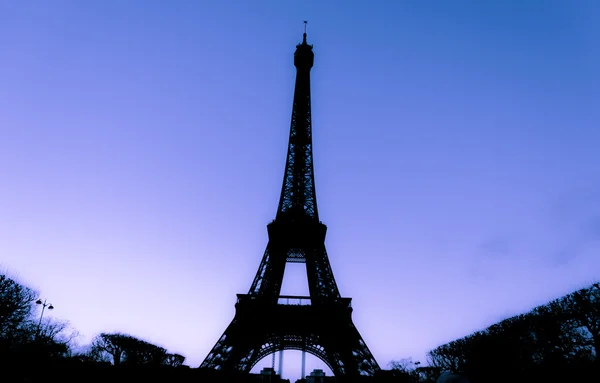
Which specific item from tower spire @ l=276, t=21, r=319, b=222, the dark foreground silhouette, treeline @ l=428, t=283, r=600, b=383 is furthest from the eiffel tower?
treeline @ l=428, t=283, r=600, b=383

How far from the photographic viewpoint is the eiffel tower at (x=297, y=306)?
1465 inches

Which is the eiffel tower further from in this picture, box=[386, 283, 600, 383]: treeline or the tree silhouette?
the tree silhouette

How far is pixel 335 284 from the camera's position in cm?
4184

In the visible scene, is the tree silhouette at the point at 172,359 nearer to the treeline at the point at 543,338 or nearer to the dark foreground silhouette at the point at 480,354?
the dark foreground silhouette at the point at 480,354

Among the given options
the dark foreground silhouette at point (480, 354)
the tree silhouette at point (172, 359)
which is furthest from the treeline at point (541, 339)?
the tree silhouette at point (172, 359)

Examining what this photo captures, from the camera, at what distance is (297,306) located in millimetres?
39906

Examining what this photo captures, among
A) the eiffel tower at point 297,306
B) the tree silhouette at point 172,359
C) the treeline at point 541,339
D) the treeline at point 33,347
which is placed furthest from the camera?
the tree silhouette at point 172,359

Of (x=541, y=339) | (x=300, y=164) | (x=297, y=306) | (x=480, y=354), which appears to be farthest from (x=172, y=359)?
(x=541, y=339)

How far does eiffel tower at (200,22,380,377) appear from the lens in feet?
122

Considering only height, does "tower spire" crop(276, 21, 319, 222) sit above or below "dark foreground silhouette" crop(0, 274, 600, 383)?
above

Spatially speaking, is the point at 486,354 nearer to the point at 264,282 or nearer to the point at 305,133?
the point at 264,282

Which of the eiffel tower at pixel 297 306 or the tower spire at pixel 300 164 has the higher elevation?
the tower spire at pixel 300 164

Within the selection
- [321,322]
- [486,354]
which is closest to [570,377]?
[486,354]

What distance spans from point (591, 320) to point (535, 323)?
4665mm
